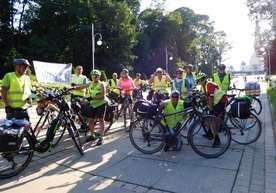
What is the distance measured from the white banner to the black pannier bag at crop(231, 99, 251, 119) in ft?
39.8

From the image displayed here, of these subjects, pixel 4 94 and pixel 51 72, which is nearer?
pixel 4 94

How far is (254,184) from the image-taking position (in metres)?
Result: 3.49

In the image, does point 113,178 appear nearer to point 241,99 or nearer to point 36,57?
point 241,99

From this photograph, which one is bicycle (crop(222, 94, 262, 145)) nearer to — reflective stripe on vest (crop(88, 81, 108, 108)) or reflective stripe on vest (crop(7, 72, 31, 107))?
reflective stripe on vest (crop(88, 81, 108, 108))

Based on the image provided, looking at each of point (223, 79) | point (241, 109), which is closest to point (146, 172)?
point (241, 109)

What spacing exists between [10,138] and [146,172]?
→ 218 cm

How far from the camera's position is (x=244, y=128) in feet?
18.2

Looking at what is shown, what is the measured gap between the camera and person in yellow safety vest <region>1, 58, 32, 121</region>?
14.2ft

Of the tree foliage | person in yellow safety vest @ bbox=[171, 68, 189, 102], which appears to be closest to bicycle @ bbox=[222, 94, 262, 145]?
person in yellow safety vest @ bbox=[171, 68, 189, 102]

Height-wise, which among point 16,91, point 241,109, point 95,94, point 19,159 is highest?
point 16,91

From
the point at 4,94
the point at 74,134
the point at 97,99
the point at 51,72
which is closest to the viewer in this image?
the point at 4,94

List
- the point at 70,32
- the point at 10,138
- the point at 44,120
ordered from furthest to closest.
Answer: the point at 70,32
the point at 44,120
the point at 10,138

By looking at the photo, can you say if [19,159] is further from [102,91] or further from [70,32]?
[70,32]

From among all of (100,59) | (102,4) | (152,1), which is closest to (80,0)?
(102,4)
